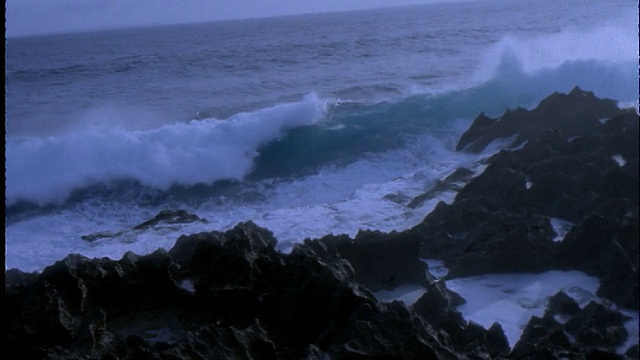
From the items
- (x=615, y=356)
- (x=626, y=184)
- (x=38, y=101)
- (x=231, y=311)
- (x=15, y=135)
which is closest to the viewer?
(x=615, y=356)

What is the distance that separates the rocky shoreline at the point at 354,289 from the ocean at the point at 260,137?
5.35 ft

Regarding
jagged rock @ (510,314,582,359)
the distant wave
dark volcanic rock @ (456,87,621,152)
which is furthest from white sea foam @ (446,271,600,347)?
the distant wave

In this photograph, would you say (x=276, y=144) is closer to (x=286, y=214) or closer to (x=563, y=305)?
(x=286, y=214)

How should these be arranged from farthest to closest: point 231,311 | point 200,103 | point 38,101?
1. point 38,101
2. point 200,103
3. point 231,311

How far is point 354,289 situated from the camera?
14.0 feet

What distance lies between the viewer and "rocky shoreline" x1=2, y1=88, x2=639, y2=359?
12.5 feet

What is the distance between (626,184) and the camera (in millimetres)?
6457

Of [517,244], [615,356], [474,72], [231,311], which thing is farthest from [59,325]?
[474,72]

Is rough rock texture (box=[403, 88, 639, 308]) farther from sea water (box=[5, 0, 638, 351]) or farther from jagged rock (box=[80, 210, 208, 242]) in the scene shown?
jagged rock (box=[80, 210, 208, 242])

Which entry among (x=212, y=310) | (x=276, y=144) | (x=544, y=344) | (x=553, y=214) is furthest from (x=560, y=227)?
(x=276, y=144)

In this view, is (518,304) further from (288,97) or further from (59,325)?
(288,97)

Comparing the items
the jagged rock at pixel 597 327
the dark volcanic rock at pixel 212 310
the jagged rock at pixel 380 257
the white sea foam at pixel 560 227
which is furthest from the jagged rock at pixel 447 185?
the jagged rock at pixel 597 327

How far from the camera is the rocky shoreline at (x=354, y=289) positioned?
3.80 metres

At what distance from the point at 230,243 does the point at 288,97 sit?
14670 millimetres
